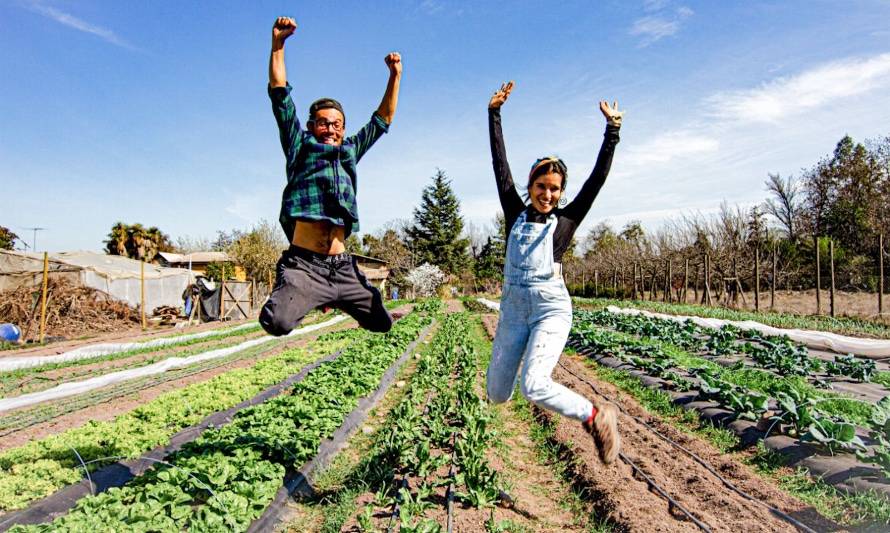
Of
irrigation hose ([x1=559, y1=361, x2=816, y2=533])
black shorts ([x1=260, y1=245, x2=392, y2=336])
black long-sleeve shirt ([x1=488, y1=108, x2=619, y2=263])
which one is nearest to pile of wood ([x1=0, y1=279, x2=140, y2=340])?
black shorts ([x1=260, y1=245, x2=392, y2=336])

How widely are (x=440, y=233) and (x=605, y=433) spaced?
50.7 metres

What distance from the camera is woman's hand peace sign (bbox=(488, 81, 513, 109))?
3590 millimetres

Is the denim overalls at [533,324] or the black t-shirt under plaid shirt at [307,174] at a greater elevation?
the black t-shirt under plaid shirt at [307,174]

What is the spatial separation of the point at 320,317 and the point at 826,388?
21.6m

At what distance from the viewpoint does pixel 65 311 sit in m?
17.7

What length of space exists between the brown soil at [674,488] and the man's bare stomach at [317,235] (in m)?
2.64

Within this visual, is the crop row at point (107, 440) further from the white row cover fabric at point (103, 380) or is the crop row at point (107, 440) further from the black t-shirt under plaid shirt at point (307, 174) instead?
the black t-shirt under plaid shirt at point (307, 174)

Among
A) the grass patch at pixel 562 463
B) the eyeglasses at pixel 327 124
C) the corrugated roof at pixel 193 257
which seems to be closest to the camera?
the eyeglasses at pixel 327 124

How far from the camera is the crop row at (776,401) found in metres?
4.44

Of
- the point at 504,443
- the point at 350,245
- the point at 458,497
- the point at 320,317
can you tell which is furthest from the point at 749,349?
the point at 350,245

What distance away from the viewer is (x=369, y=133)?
3.73 m

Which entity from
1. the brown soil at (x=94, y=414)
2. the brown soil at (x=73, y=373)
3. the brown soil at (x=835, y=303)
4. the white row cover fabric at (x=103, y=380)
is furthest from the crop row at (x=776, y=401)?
the brown soil at (x=73, y=373)

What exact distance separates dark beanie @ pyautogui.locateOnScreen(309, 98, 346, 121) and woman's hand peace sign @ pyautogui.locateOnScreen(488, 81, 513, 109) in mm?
1003

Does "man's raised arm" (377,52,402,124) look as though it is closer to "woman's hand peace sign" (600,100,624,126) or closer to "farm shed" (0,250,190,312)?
"woman's hand peace sign" (600,100,624,126)
